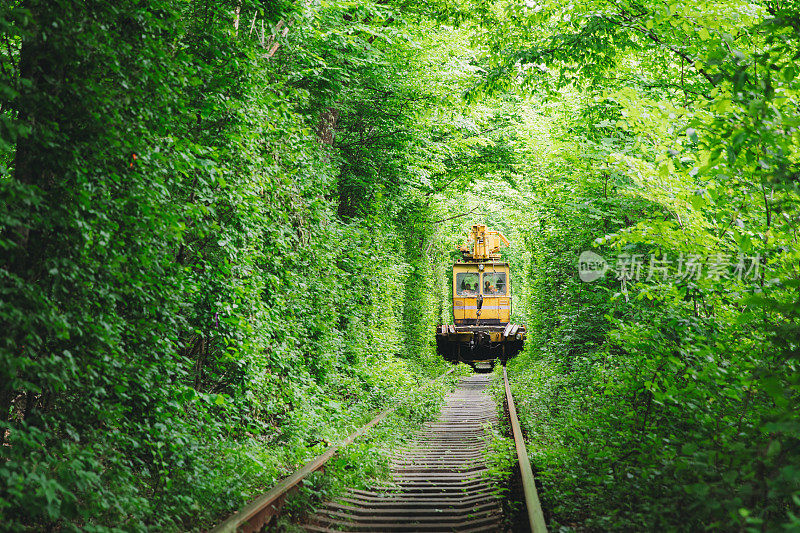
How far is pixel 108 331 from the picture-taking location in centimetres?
405

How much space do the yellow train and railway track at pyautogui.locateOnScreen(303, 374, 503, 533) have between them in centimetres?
1375

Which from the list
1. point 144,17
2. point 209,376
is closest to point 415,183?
point 209,376

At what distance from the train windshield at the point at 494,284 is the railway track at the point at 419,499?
54.5 ft

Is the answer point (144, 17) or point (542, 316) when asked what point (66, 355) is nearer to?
point (144, 17)

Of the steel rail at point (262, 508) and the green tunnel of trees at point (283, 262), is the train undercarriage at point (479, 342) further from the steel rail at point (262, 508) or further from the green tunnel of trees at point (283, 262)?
the steel rail at point (262, 508)

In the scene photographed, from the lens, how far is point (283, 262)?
843cm

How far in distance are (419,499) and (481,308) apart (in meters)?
19.6

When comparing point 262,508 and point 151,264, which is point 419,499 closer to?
point 262,508

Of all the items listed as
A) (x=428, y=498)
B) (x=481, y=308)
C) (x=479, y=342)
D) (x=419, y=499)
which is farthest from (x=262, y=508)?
(x=481, y=308)

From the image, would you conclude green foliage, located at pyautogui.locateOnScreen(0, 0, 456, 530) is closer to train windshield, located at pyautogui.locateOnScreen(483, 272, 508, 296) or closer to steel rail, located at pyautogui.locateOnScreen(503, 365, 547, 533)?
steel rail, located at pyautogui.locateOnScreen(503, 365, 547, 533)

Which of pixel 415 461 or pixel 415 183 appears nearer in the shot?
pixel 415 461

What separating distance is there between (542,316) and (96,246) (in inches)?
755

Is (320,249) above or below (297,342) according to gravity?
above

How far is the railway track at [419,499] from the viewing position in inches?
186
